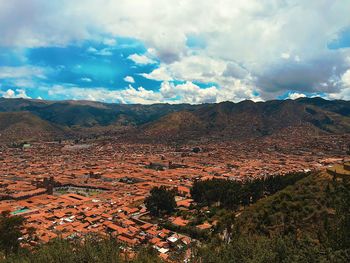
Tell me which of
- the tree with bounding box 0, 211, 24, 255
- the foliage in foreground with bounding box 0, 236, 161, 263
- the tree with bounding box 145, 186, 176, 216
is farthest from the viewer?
the tree with bounding box 145, 186, 176, 216

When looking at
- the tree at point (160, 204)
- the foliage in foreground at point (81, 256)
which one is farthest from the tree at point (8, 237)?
the tree at point (160, 204)

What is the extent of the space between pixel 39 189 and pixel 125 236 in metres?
47.5

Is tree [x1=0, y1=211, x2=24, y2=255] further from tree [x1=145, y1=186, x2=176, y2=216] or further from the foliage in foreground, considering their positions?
tree [x1=145, y1=186, x2=176, y2=216]

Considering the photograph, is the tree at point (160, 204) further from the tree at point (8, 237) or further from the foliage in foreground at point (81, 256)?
the foliage in foreground at point (81, 256)

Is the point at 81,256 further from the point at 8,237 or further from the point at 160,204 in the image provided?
the point at 160,204

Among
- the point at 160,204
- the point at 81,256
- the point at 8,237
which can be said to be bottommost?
the point at 160,204

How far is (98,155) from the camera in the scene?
167250 millimetres

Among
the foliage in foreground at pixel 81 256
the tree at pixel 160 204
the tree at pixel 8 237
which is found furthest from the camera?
the tree at pixel 160 204

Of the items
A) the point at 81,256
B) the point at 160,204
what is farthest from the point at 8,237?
the point at 160,204

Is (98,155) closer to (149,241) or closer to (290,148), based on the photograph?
(290,148)

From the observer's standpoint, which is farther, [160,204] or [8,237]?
[160,204]

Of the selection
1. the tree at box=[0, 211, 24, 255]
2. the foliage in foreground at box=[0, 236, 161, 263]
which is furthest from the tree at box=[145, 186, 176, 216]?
the foliage in foreground at box=[0, 236, 161, 263]

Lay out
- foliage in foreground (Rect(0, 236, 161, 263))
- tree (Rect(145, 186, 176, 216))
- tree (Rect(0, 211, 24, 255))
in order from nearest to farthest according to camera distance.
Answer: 1. foliage in foreground (Rect(0, 236, 161, 263))
2. tree (Rect(0, 211, 24, 255))
3. tree (Rect(145, 186, 176, 216))

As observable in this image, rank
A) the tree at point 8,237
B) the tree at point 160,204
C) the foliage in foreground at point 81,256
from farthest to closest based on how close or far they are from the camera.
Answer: the tree at point 160,204 → the tree at point 8,237 → the foliage in foreground at point 81,256
